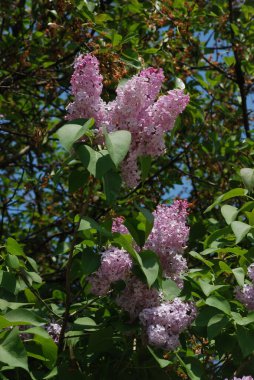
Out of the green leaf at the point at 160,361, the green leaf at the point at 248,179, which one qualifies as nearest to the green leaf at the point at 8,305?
the green leaf at the point at 160,361

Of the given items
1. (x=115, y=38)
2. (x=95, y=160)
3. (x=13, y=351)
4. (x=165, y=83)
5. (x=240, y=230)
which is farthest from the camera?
(x=165, y=83)

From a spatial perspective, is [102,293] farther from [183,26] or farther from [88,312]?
[183,26]

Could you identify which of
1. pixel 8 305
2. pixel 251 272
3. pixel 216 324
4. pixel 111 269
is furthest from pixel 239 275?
pixel 8 305

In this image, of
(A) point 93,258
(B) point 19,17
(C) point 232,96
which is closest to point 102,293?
(A) point 93,258

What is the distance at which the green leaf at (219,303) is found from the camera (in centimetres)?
195

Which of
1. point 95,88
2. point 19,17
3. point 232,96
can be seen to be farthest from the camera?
point 232,96

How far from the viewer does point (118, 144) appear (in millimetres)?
1823

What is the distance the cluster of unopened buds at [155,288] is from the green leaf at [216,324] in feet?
0.23

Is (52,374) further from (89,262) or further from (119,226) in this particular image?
(119,226)

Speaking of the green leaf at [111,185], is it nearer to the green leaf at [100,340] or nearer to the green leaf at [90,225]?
the green leaf at [90,225]

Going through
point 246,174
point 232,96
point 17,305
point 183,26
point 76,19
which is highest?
point 232,96

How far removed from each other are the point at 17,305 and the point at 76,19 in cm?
196

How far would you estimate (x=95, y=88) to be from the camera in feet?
6.52

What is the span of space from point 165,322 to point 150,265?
6.7 inches
